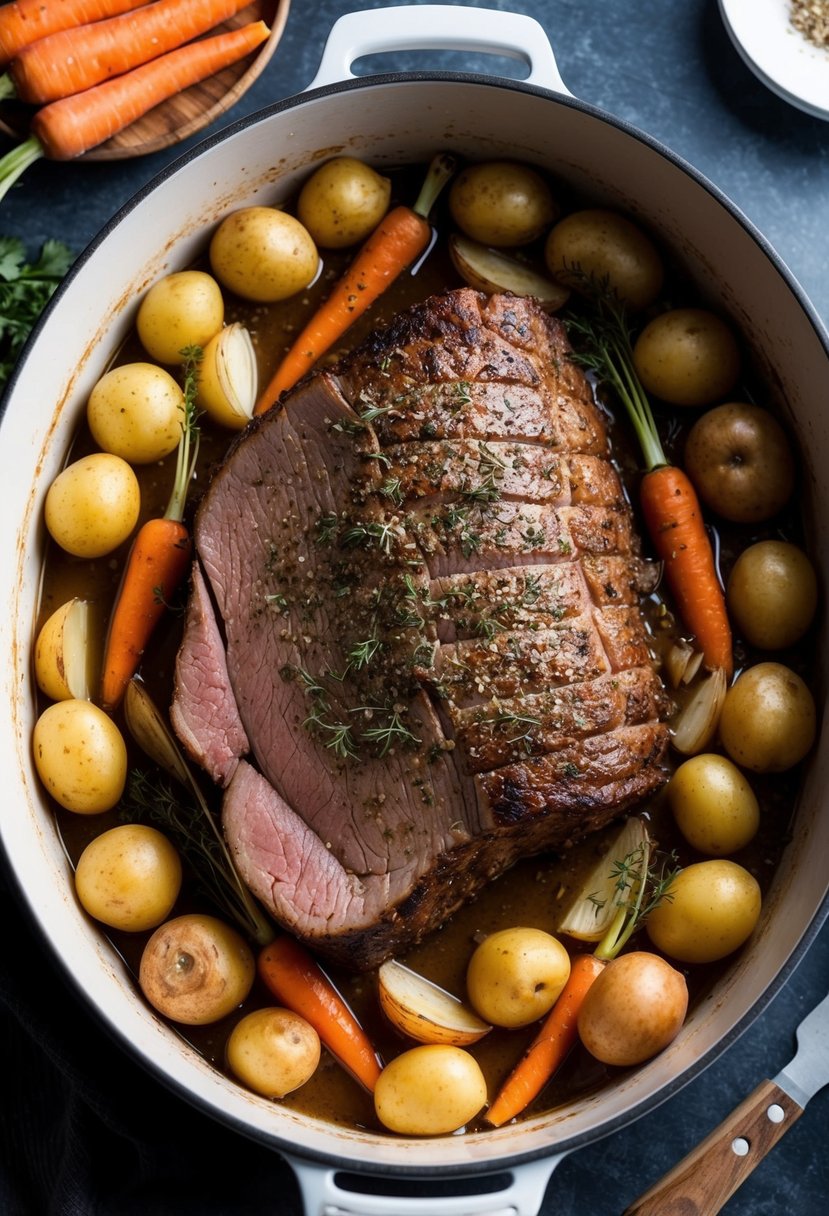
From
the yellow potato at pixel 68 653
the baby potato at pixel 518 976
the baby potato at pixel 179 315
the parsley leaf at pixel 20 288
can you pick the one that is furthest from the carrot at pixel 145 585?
the baby potato at pixel 518 976

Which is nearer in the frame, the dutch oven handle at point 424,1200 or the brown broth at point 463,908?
the dutch oven handle at point 424,1200

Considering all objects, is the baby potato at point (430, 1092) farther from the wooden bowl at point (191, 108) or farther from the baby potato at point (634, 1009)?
the wooden bowl at point (191, 108)

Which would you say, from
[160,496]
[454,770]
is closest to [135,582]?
[160,496]

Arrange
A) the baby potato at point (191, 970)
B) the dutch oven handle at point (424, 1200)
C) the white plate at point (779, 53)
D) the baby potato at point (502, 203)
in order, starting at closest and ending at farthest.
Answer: the dutch oven handle at point (424, 1200)
the baby potato at point (191, 970)
the baby potato at point (502, 203)
the white plate at point (779, 53)

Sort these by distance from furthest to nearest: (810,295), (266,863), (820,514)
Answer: (810,295), (820,514), (266,863)

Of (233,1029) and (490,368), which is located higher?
(490,368)

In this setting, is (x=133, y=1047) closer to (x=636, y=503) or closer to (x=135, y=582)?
(x=135, y=582)

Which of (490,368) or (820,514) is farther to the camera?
(820,514)
